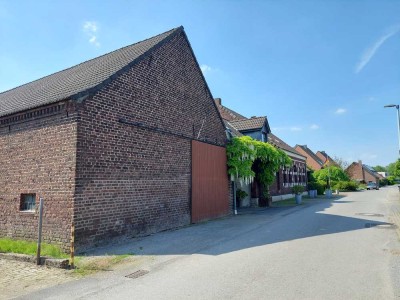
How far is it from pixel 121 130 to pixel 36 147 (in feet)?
8.79

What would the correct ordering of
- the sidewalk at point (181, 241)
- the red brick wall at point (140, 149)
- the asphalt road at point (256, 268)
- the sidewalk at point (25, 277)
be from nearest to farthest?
the asphalt road at point (256, 268) → the sidewalk at point (25, 277) → the sidewalk at point (181, 241) → the red brick wall at point (140, 149)

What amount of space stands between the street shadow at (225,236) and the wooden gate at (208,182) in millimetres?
1329

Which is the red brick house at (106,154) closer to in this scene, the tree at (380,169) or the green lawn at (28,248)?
the green lawn at (28,248)

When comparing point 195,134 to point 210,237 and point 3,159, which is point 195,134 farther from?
point 3,159

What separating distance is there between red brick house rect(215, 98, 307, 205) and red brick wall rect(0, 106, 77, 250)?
11.6m

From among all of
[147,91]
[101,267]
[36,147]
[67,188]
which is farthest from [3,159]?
[101,267]

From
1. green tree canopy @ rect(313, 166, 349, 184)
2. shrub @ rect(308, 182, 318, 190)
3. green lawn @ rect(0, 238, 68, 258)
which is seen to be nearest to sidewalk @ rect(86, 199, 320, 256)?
green lawn @ rect(0, 238, 68, 258)

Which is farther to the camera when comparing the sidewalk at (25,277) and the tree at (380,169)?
the tree at (380,169)

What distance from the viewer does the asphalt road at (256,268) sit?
17.2 ft

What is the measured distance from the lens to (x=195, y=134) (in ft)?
48.2

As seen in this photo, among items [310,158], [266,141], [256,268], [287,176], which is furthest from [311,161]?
[256,268]

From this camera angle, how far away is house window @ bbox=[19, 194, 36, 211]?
9.61 meters

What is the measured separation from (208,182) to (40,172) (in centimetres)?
816

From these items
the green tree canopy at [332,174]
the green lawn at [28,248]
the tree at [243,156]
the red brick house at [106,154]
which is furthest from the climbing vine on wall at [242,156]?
the green tree canopy at [332,174]
